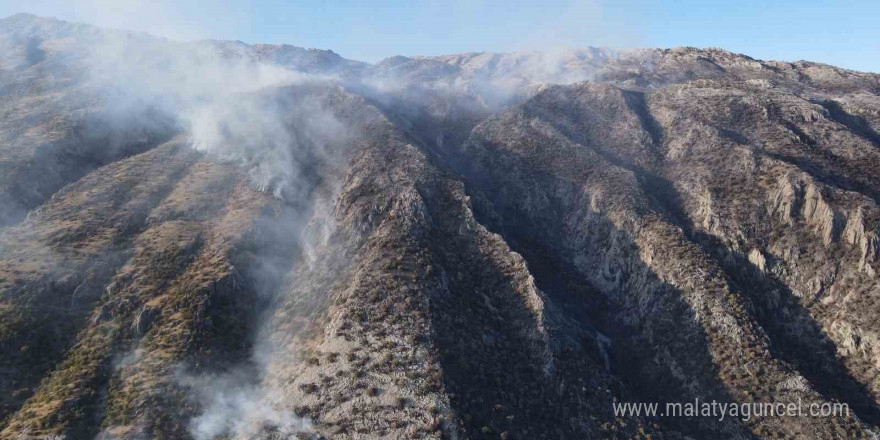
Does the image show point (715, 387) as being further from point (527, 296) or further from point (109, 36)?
point (109, 36)

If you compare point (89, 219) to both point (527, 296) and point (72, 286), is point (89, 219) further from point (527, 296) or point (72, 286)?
point (527, 296)

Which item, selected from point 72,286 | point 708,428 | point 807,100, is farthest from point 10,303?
point 807,100

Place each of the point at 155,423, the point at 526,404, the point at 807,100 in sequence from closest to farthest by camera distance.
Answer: the point at 155,423 → the point at 526,404 → the point at 807,100

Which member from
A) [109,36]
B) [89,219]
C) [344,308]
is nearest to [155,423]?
[344,308]

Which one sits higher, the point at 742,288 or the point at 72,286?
the point at 742,288

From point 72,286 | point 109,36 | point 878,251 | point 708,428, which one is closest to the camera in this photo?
point 708,428

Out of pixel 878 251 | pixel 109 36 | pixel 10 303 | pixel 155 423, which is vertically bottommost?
pixel 155 423

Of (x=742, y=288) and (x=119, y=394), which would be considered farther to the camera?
(x=742, y=288)
